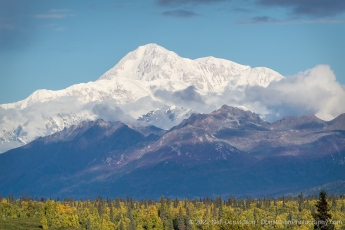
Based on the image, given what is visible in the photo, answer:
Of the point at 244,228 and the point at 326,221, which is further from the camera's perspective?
the point at 244,228

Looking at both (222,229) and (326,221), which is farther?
(222,229)

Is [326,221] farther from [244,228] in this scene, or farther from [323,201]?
[244,228]

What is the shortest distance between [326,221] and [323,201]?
11.9 ft

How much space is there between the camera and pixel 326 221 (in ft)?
483

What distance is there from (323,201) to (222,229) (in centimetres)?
5162

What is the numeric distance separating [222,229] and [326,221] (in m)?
50.1

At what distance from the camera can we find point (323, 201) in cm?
14612

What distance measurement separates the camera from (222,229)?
19475 centimetres

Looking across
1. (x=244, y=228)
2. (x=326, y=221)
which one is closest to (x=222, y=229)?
(x=244, y=228)

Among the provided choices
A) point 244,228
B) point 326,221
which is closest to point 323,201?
point 326,221

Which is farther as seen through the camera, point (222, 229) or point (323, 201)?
point (222, 229)

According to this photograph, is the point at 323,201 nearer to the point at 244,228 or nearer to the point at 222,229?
the point at 244,228

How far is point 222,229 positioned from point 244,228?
11.8 m
